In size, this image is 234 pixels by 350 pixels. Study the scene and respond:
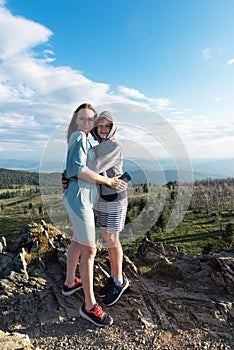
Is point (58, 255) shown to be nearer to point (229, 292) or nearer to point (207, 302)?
point (207, 302)

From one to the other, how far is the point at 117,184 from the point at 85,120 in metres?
1.45

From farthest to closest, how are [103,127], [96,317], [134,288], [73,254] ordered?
1. [134,288]
2. [73,254]
3. [96,317]
4. [103,127]

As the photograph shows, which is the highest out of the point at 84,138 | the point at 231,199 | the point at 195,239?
the point at 84,138

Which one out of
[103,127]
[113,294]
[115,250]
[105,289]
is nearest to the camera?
[103,127]

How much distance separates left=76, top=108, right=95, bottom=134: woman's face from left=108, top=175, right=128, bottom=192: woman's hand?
111 cm

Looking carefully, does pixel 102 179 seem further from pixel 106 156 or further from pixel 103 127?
pixel 103 127

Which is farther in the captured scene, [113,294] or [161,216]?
[161,216]

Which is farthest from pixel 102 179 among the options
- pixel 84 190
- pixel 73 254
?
pixel 73 254

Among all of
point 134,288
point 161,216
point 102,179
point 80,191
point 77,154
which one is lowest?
point 161,216

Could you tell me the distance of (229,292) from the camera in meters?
7.97

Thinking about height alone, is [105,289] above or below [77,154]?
below

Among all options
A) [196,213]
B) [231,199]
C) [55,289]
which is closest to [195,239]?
[196,213]

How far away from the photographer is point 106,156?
5.54 meters

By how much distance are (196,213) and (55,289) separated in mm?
79229
